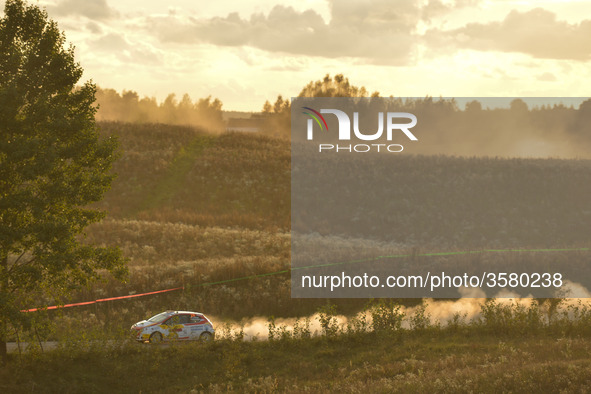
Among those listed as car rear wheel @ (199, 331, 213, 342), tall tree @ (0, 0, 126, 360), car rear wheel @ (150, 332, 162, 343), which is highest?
tall tree @ (0, 0, 126, 360)

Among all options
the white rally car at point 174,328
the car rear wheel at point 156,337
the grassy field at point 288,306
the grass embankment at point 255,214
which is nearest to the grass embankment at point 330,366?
the grassy field at point 288,306

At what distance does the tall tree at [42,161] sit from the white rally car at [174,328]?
4.13 meters

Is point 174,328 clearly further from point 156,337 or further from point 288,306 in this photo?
point 288,306

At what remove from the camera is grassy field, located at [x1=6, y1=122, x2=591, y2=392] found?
18541 millimetres

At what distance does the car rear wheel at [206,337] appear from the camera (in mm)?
23197

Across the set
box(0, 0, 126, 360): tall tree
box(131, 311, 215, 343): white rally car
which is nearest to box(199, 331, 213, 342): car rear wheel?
box(131, 311, 215, 343): white rally car

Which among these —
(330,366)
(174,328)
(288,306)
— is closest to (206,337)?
(174,328)

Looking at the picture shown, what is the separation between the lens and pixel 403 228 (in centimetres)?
5906

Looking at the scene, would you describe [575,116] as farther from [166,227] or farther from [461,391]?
[461,391]

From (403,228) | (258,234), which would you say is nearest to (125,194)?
(258,234)

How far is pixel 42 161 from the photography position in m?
17.8

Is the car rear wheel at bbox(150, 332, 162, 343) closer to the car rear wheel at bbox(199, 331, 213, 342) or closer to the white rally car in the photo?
the white rally car

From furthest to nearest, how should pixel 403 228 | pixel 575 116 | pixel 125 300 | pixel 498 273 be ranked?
pixel 575 116
pixel 403 228
pixel 498 273
pixel 125 300

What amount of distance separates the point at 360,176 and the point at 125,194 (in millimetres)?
28636
